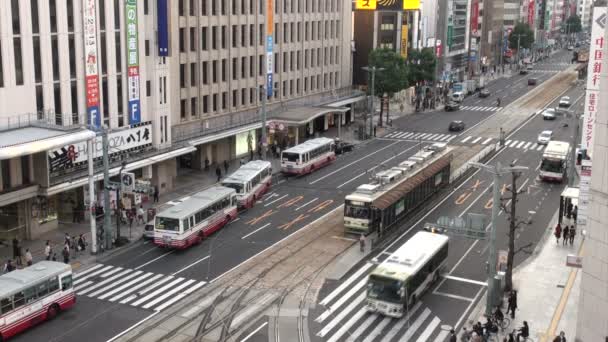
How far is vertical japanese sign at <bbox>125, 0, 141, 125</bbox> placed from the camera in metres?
60.3

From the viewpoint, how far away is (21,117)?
5119 centimetres

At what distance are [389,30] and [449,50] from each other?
35514mm

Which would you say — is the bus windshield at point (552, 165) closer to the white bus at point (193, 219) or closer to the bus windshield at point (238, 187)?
the bus windshield at point (238, 187)

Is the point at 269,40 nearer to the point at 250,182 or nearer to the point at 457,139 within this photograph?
the point at 250,182

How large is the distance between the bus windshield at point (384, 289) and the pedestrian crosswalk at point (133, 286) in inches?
458

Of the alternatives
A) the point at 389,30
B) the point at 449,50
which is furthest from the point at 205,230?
the point at 449,50

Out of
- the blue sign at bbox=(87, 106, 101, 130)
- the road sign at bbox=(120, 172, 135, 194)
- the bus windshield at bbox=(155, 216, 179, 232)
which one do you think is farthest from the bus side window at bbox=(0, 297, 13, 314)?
the blue sign at bbox=(87, 106, 101, 130)

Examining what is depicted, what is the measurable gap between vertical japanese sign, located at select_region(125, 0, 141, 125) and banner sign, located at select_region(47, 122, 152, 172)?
129cm

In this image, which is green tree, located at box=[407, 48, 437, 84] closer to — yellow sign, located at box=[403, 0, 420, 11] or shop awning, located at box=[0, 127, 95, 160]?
yellow sign, located at box=[403, 0, 420, 11]

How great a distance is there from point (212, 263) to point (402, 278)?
1552 cm

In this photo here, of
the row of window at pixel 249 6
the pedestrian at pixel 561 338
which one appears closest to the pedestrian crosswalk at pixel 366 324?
the pedestrian at pixel 561 338

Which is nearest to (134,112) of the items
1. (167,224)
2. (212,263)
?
(167,224)

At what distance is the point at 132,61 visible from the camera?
61.3 meters

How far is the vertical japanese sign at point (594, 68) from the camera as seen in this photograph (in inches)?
1919
